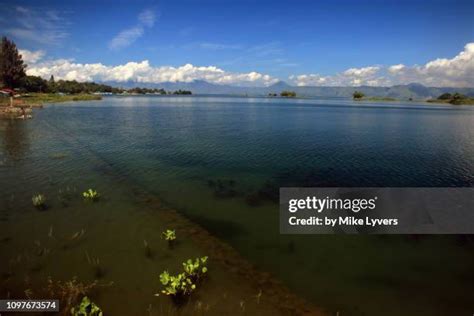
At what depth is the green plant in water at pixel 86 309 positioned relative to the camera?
1065cm

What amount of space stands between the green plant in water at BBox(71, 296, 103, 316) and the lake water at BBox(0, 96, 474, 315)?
1.65 metres

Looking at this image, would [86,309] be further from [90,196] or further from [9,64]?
[9,64]

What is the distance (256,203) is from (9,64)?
503 ft

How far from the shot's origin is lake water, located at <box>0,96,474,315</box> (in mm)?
14000

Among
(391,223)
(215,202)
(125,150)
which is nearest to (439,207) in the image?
(391,223)

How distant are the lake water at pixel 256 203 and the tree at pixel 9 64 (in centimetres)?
10295

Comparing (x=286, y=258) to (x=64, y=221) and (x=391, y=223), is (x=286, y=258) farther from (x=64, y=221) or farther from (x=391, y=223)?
(x=64, y=221)

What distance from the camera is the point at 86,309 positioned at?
36.6 feet

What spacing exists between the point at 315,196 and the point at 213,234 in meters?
11.8

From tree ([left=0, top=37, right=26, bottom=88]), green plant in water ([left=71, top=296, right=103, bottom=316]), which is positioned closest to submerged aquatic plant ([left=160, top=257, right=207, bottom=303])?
green plant in water ([left=71, top=296, right=103, bottom=316])

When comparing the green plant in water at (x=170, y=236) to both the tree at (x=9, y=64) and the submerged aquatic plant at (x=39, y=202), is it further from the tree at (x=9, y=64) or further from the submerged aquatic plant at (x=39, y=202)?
the tree at (x=9, y=64)

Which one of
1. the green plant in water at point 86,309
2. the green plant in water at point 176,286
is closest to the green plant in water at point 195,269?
the green plant in water at point 176,286

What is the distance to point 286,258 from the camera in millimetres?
16141

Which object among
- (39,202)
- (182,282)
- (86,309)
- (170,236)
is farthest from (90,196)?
(182,282)
